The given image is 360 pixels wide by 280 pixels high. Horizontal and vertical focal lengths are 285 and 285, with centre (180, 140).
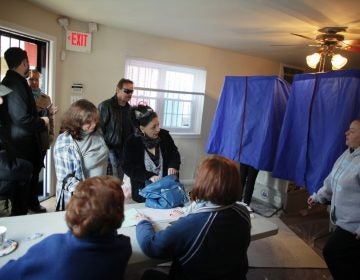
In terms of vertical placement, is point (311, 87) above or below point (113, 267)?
above

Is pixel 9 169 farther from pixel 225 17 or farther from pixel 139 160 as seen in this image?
pixel 225 17

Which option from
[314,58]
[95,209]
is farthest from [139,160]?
[314,58]

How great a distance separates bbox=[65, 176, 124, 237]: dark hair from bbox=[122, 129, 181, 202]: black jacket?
3.53ft

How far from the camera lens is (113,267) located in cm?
88

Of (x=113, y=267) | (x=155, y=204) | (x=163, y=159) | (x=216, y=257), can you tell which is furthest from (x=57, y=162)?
(x=216, y=257)

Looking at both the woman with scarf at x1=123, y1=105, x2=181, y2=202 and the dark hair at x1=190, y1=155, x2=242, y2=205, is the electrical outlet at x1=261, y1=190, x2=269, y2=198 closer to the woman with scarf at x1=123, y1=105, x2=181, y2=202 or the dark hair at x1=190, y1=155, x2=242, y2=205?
the woman with scarf at x1=123, y1=105, x2=181, y2=202

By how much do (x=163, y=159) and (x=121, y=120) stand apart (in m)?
0.92

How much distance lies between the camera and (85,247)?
0.83 m

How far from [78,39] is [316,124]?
268cm

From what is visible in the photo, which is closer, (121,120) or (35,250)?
(35,250)

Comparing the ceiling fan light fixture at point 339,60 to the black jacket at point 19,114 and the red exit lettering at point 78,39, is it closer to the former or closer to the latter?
the red exit lettering at point 78,39

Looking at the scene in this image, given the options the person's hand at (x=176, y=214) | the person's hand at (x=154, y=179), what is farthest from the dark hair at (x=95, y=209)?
the person's hand at (x=154, y=179)

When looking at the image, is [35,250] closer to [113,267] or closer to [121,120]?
[113,267]

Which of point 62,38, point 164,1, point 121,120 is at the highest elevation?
point 164,1
